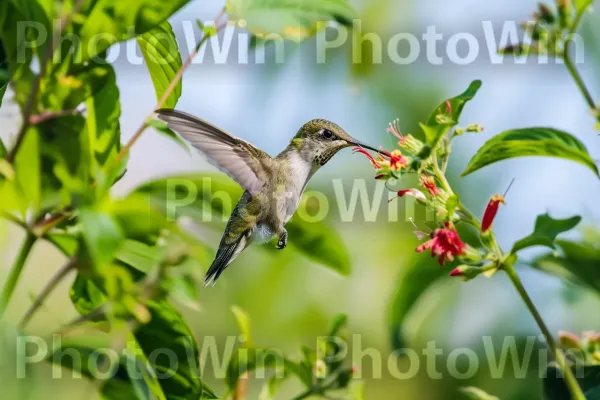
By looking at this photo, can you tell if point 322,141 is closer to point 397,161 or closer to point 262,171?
point 262,171

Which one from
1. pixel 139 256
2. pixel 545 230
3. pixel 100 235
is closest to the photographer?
pixel 100 235

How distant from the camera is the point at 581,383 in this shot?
1169 millimetres

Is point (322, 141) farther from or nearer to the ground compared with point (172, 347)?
farther from the ground

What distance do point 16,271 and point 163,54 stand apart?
0.39 m

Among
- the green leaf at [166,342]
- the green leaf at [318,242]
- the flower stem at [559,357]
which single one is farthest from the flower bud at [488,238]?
the green leaf at [166,342]

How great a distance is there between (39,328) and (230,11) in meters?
0.90

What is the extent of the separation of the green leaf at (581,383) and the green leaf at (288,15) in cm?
58

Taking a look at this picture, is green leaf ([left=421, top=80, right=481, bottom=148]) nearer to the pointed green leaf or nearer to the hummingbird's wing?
the pointed green leaf

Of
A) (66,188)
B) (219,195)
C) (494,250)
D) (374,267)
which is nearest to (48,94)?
(66,188)

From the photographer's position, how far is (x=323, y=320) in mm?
2291

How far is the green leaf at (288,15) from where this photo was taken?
1064 mm

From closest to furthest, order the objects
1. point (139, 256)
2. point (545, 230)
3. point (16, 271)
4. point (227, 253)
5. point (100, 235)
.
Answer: point (100, 235), point (16, 271), point (139, 256), point (545, 230), point (227, 253)

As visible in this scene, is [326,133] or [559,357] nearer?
[559,357]

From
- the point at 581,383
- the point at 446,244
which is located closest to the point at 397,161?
the point at 446,244
